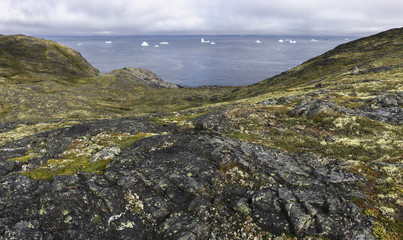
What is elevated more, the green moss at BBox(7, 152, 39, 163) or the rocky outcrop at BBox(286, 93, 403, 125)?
the rocky outcrop at BBox(286, 93, 403, 125)

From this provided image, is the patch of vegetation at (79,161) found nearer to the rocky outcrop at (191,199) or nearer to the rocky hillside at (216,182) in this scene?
the rocky hillside at (216,182)

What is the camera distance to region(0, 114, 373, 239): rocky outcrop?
42.2 ft

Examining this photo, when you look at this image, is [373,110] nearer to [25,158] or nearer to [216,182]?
[216,182]

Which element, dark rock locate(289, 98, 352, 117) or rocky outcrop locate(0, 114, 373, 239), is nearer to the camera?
rocky outcrop locate(0, 114, 373, 239)

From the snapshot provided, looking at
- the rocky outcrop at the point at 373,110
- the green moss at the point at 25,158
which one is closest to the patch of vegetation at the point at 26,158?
the green moss at the point at 25,158

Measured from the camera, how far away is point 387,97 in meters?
36.0

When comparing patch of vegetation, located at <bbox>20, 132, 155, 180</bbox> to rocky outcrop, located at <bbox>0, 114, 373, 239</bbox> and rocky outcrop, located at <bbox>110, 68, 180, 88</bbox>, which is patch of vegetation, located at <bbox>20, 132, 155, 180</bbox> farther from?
rocky outcrop, located at <bbox>110, 68, 180, 88</bbox>

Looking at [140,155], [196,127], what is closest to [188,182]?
[140,155]

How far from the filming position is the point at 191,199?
1538 cm

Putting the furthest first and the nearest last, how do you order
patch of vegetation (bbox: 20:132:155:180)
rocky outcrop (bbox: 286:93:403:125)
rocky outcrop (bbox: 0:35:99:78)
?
rocky outcrop (bbox: 0:35:99:78) < rocky outcrop (bbox: 286:93:403:125) < patch of vegetation (bbox: 20:132:155:180)

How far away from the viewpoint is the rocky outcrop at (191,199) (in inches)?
506

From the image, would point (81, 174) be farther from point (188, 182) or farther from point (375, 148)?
point (375, 148)

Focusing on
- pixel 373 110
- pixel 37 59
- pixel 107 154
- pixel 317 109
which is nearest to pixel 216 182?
pixel 107 154

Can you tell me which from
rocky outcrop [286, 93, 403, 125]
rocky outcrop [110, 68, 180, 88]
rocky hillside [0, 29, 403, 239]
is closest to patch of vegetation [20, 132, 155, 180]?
rocky hillside [0, 29, 403, 239]
